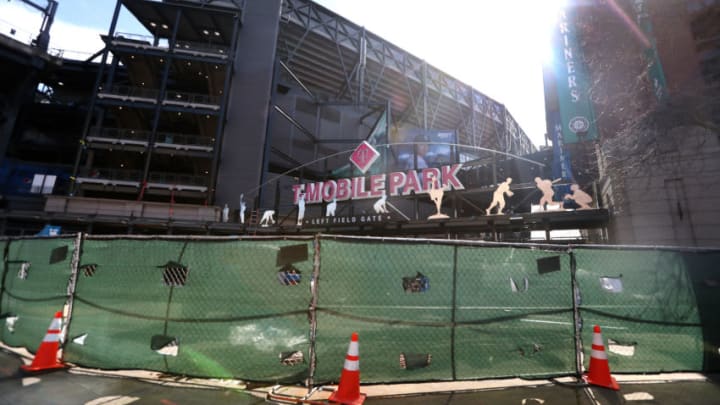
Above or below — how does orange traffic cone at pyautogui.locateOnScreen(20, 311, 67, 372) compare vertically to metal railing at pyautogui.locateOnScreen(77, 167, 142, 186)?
below

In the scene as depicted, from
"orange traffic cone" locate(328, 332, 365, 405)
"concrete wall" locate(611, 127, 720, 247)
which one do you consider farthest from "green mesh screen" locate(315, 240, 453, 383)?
"concrete wall" locate(611, 127, 720, 247)

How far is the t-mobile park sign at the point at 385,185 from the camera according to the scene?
16422mm

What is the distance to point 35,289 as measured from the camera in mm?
5977

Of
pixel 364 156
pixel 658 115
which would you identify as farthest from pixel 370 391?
pixel 364 156

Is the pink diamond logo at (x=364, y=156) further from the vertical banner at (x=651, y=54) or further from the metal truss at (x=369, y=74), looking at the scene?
the metal truss at (x=369, y=74)

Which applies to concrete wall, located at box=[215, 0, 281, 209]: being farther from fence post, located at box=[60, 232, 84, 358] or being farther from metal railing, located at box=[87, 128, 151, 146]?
fence post, located at box=[60, 232, 84, 358]

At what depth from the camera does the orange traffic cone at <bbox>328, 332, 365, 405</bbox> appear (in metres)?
3.87

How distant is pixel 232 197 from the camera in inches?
1192

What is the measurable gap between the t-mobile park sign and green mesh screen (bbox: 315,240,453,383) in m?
12.0

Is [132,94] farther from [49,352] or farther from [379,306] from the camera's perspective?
[379,306]

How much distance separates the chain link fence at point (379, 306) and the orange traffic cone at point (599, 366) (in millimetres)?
302

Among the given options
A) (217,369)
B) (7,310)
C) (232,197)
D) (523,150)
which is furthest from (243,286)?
(523,150)

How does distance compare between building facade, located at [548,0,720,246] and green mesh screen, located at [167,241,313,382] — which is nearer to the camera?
green mesh screen, located at [167,241,313,382]

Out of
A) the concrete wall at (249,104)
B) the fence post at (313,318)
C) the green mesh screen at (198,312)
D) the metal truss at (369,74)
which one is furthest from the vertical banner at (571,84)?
the metal truss at (369,74)
